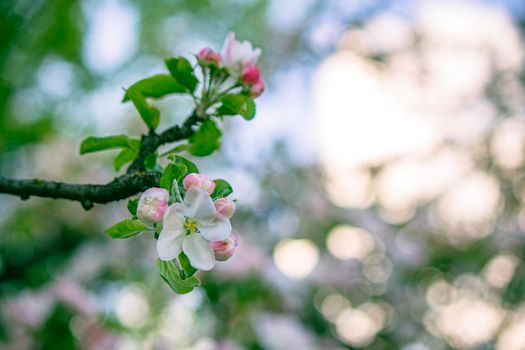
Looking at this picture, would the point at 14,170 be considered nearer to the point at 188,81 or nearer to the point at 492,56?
the point at 492,56

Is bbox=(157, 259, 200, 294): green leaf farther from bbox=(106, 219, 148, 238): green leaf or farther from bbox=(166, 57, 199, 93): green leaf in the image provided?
bbox=(166, 57, 199, 93): green leaf

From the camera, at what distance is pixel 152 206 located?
1.69ft

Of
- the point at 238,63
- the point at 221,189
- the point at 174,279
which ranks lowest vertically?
the point at 174,279

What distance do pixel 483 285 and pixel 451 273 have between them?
225 millimetres

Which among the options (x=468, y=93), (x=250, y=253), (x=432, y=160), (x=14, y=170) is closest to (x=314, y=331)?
(x=250, y=253)

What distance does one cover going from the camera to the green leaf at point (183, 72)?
2.24 feet

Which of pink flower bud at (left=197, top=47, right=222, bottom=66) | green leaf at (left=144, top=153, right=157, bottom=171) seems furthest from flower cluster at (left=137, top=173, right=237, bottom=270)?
pink flower bud at (left=197, top=47, right=222, bottom=66)

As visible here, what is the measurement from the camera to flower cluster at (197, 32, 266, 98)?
2.37 ft

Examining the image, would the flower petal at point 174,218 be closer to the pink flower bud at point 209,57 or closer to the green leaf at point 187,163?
the green leaf at point 187,163

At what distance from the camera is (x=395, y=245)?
8.69 feet

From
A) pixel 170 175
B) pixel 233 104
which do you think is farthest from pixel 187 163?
pixel 233 104

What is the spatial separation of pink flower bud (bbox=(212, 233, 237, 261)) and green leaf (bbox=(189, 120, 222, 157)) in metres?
0.20

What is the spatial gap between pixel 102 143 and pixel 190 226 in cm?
24

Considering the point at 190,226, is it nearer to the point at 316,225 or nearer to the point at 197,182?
the point at 197,182
